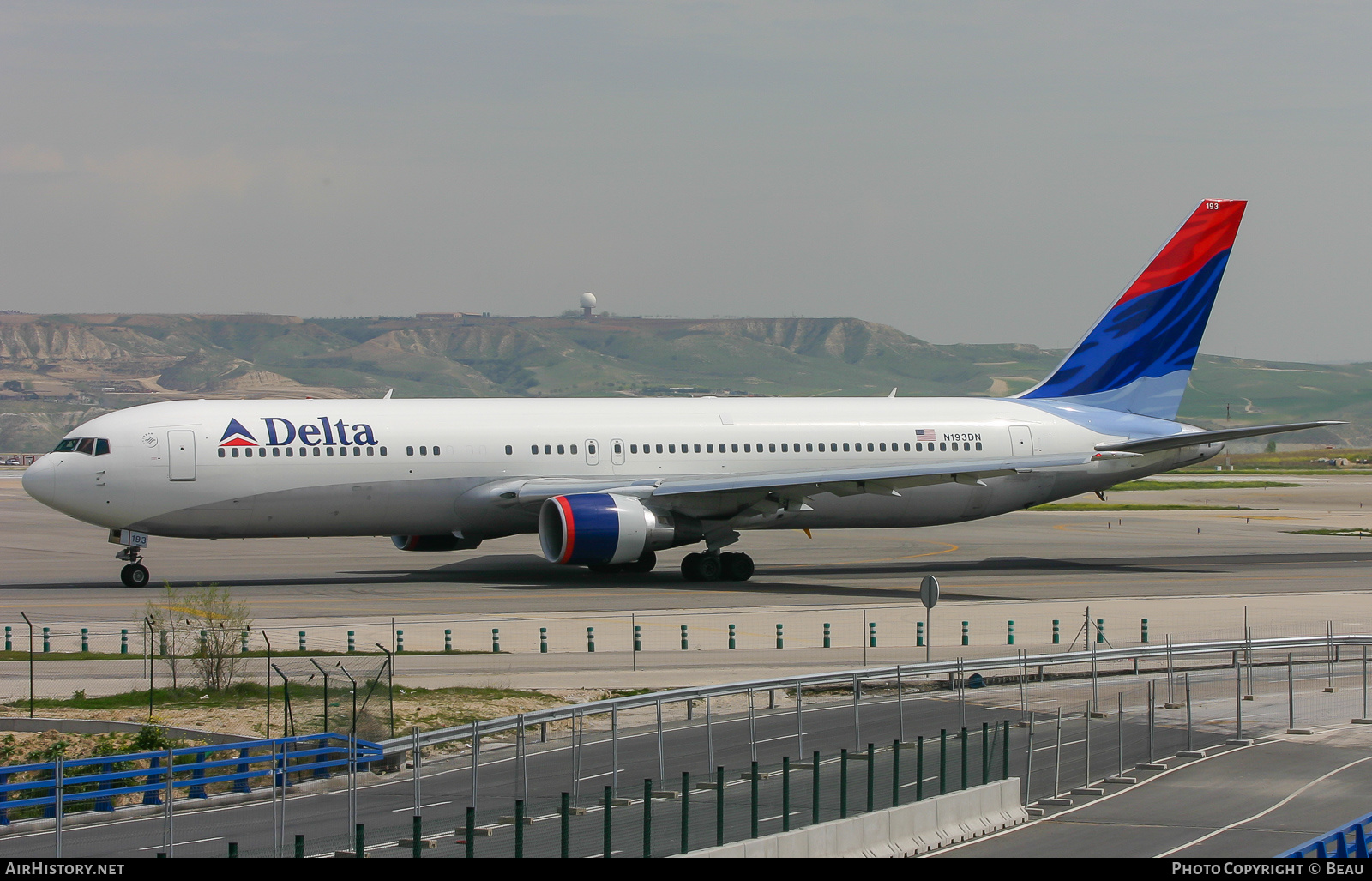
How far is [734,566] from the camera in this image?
44656mm

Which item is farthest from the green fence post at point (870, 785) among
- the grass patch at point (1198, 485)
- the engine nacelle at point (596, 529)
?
the grass patch at point (1198, 485)

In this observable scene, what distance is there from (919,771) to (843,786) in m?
1.35

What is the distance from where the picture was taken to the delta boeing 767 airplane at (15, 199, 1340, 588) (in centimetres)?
4088

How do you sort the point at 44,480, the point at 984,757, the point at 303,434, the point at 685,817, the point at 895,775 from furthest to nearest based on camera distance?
1. the point at 303,434
2. the point at 44,480
3. the point at 984,757
4. the point at 895,775
5. the point at 685,817

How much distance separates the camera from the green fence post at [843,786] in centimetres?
1622

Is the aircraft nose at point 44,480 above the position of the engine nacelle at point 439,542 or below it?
above

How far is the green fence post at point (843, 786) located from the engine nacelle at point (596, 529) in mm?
24504

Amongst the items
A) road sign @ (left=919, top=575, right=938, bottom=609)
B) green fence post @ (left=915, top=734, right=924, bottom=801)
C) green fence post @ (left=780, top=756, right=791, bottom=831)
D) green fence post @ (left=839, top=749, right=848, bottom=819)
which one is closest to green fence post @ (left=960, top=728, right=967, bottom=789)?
green fence post @ (left=915, top=734, right=924, bottom=801)

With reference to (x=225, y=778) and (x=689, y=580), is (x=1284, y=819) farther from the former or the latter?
(x=689, y=580)

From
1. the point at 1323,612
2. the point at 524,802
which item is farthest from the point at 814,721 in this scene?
the point at 1323,612

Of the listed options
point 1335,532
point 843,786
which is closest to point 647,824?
point 843,786

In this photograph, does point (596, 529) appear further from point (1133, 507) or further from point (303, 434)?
point (1133, 507)

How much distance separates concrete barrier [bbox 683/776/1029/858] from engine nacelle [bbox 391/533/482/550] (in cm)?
2887

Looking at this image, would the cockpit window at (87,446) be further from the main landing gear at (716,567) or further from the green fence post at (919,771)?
the green fence post at (919,771)
